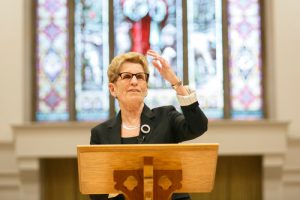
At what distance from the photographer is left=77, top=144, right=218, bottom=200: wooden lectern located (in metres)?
2.21

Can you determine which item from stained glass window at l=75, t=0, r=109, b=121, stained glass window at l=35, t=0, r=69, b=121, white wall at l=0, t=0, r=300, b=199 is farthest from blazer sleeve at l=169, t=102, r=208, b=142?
stained glass window at l=35, t=0, r=69, b=121

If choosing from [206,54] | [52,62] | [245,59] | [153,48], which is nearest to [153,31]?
[153,48]

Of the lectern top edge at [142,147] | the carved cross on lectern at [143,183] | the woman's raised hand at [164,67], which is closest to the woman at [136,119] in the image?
the woman's raised hand at [164,67]

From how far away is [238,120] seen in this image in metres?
6.72

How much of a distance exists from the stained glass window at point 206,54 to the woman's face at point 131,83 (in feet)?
14.3

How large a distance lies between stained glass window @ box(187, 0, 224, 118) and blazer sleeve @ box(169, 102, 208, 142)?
A: 4.29 metres

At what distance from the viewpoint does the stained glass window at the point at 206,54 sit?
23.5 ft

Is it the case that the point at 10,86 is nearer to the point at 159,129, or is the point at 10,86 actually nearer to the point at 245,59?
the point at 245,59

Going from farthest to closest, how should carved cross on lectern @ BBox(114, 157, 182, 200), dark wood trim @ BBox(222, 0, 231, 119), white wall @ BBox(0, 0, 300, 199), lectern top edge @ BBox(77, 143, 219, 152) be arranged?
1. dark wood trim @ BBox(222, 0, 231, 119)
2. white wall @ BBox(0, 0, 300, 199)
3. carved cross on lectern @ BBox(114, 157, 182, 200)
4. lectern top edge @ BBox(77, 143, 219, 152)

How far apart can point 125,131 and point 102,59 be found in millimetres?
4448

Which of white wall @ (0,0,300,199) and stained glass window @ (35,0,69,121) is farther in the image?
stained glass window @ (35,0,69,121)

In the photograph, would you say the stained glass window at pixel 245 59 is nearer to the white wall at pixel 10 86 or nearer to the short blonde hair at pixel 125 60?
the white wall at pixel 10 86

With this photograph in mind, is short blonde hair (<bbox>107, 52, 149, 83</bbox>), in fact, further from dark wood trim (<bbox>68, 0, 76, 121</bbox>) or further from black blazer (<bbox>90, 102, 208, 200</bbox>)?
dark wood trim (<bbox>68, 0, 76, 121</bbox>)

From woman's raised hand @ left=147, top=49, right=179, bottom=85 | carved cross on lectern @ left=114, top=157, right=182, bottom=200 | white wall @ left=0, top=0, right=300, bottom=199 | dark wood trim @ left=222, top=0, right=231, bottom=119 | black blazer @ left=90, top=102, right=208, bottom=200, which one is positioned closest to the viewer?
carved cross on lectern @ left=114, top=157, right=182, bottom=200
